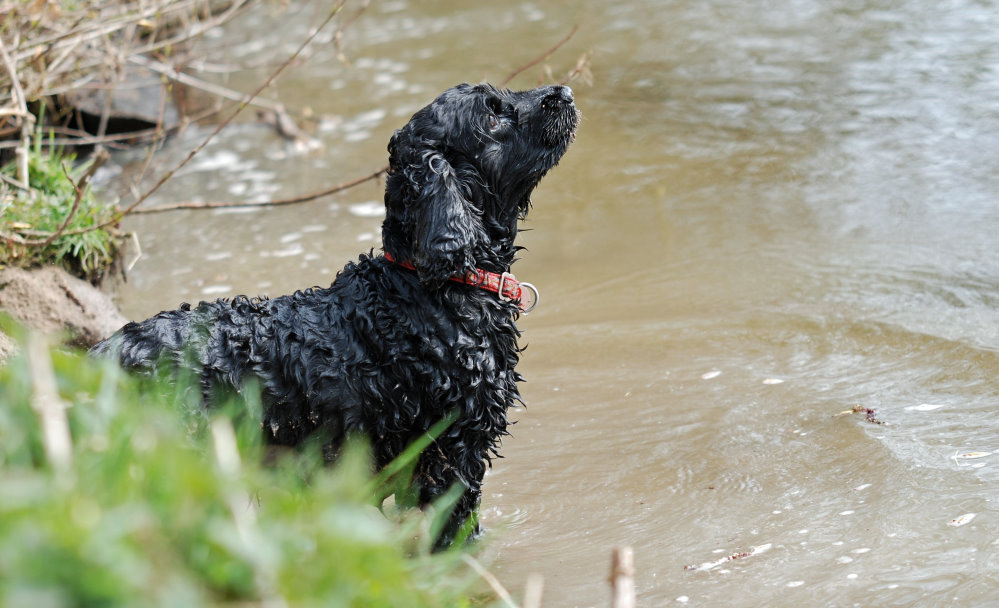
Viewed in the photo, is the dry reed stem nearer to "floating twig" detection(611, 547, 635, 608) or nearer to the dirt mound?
"floating twig" detection(611, 547, 635, 608)

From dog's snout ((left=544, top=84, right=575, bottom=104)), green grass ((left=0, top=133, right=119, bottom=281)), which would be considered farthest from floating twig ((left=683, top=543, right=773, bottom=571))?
green grass ((left=0, top=133, right=119, bottom=281))

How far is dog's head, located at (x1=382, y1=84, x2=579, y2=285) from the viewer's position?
314cm

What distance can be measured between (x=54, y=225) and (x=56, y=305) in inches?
23.1

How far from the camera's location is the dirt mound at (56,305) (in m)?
4.61

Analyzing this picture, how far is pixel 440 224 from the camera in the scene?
10.2 ft

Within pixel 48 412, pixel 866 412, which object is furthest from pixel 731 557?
pixel 48 412

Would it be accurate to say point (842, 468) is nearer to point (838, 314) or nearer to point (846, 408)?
point (846, 408)

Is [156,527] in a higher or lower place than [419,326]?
higher

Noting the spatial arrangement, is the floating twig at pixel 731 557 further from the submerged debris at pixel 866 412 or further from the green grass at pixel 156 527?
the green grass at pixel 156 527

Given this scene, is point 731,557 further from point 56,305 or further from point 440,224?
point 56,305

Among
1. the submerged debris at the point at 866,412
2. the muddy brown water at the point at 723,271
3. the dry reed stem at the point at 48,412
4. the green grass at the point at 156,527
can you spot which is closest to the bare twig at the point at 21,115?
the muddy brown water at the point at 723,271

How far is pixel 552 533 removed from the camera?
3494 mm

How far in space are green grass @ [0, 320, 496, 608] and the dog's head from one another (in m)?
1.38

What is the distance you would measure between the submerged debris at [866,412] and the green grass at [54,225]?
12.8 ft
